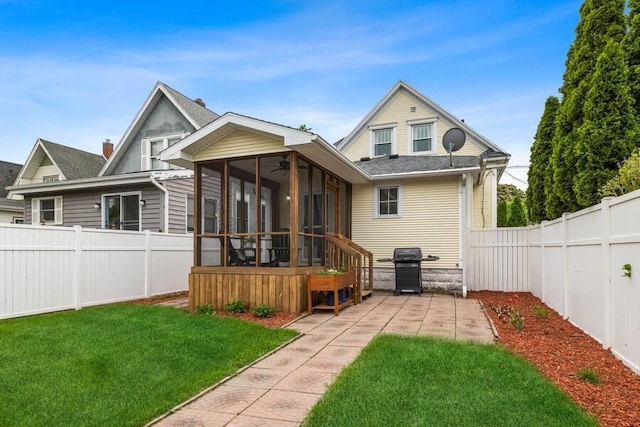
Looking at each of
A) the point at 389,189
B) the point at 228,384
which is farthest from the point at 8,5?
the point at 228,384

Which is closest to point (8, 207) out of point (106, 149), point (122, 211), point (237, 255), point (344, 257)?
point (106, 149)

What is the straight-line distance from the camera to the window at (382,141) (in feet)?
45.2

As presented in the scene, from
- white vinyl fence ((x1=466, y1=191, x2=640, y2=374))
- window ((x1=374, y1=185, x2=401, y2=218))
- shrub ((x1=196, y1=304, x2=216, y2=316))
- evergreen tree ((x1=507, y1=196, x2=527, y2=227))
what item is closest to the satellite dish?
window ((x1=374, y1=185, x2=401, y2=218))

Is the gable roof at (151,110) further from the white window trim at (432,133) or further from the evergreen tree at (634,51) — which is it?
the evergreen tree at (634,51)

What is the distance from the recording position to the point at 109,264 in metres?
8.31

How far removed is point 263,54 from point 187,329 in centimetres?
1002

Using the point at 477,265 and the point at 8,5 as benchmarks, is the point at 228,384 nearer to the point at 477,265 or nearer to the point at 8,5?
the point at 477,265

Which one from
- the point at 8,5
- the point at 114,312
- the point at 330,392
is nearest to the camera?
the point at 330,392

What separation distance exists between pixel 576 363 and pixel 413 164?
769 cm

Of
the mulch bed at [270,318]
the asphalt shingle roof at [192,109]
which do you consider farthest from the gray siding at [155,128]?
the mulch bed at [270,318]

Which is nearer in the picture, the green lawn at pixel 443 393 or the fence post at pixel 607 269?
the green lawn at pixel 443 393

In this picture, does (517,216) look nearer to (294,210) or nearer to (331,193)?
(331,193)

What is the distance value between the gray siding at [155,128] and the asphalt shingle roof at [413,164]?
269 inches

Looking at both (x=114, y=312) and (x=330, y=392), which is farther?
(x=114, y=312)
